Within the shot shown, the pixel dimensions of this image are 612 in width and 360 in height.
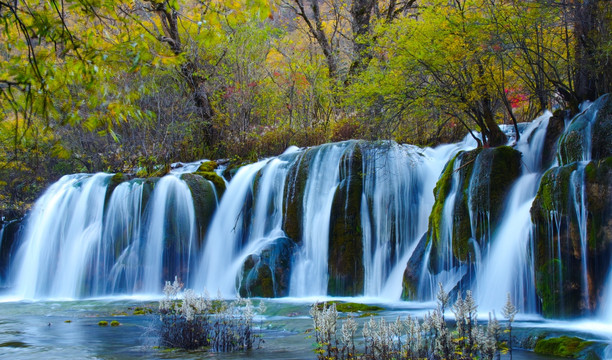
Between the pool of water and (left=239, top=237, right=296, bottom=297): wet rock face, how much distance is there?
1.38 metres

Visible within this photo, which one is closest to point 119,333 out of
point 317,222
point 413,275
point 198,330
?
point 198,330

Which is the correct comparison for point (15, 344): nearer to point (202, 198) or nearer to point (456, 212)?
point (456, 212)

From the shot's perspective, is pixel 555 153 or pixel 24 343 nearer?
pixel 24 343

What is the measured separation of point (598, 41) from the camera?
1183 centimetres

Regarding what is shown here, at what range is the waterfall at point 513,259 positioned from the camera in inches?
396

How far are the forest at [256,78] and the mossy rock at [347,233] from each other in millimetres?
1192

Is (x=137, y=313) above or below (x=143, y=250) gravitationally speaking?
below

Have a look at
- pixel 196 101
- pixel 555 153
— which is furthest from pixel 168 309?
pixel 196 101

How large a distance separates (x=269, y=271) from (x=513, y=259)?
21.6ft

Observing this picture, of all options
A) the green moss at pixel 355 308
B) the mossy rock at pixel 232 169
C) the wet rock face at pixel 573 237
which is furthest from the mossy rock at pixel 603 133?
the mossy rock at pixel 232 169

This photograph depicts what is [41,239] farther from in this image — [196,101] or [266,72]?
[266,72]

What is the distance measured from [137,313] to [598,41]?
11.4 metres

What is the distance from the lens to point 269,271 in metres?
14.9

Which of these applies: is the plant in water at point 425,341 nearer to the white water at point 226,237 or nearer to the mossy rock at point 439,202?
the mossy rock at point 439,202
